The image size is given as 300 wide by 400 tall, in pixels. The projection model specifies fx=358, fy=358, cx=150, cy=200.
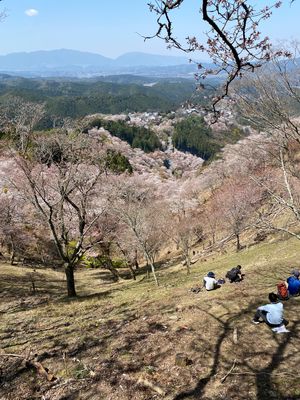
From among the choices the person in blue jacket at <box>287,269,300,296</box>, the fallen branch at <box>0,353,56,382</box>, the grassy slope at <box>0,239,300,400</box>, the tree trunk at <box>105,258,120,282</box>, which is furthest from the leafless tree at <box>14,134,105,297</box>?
the tree trunk at <box>105,258,120,282</box>

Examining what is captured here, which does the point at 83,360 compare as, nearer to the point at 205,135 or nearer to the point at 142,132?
the point at 142,132

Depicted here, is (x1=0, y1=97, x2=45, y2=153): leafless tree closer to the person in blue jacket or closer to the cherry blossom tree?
the person in blue jacket

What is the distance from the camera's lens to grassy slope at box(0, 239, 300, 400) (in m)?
7.32

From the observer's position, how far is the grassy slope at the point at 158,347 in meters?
7.32

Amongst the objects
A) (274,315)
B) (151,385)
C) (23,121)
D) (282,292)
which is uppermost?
(23,121)

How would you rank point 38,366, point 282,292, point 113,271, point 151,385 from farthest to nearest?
point 113,271 < point 282,292 < point 38,366 < point 151,385

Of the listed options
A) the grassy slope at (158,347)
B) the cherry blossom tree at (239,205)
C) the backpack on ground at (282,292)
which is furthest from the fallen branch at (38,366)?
the cherry blossom tree at (239,205)

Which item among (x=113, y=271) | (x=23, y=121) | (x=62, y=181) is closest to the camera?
(x=23, y=121)

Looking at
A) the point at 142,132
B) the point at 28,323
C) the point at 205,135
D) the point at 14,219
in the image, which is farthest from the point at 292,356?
the point at 205,135

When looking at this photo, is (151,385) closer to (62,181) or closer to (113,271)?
(62,181)

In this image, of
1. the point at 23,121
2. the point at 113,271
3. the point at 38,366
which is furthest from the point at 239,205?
the point at 38,366

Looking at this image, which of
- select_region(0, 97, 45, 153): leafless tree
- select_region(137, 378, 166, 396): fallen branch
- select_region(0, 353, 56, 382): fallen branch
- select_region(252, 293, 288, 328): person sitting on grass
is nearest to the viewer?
select_region(137, 378, 166, 396): fallen branch

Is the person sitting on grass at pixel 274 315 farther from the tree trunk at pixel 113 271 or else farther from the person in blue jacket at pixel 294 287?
the tree trunk at pixel 113 271

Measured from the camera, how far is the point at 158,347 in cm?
909
